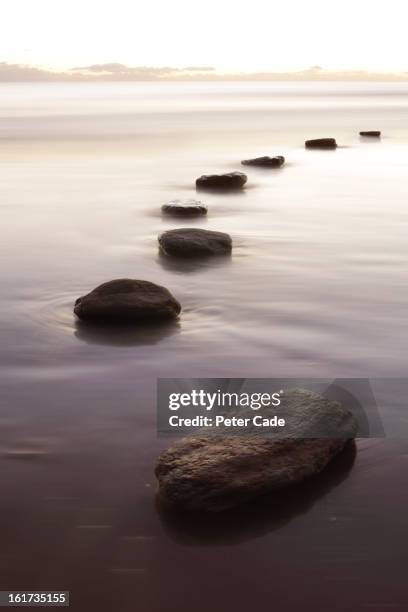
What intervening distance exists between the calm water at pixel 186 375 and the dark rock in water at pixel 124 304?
0.19m

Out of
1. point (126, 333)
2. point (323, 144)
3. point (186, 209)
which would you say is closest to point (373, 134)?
point (323, 144)

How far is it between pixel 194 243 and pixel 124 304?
9.67 feet

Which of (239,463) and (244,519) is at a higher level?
(239,463)

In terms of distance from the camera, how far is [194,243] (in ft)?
30.3

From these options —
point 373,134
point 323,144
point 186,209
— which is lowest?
point 186,209

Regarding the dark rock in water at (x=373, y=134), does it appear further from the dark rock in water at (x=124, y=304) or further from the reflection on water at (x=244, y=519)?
the reflection on water at (x=244, y=519)

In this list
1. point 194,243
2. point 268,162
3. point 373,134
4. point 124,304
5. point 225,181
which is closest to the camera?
point 124,304

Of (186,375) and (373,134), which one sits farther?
(373,134)

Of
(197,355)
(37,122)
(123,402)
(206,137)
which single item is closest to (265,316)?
(197,355)

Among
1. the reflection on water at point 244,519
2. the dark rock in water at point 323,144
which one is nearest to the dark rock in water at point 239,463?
the reflection on water at point 244,519

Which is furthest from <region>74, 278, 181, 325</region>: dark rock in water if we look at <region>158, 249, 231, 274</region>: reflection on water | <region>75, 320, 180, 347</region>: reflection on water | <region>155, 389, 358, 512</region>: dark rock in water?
<region>155, 389, 358, 512</region>: dark rock in water

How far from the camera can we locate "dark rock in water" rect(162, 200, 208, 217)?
12.6 metres

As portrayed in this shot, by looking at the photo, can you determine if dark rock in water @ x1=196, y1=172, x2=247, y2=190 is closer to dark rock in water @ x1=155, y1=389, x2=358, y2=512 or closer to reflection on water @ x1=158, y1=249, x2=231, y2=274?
reflection on water @ x1=158, y1=249, x2=231, y2=274

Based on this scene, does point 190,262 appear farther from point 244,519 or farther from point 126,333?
point 244,519
